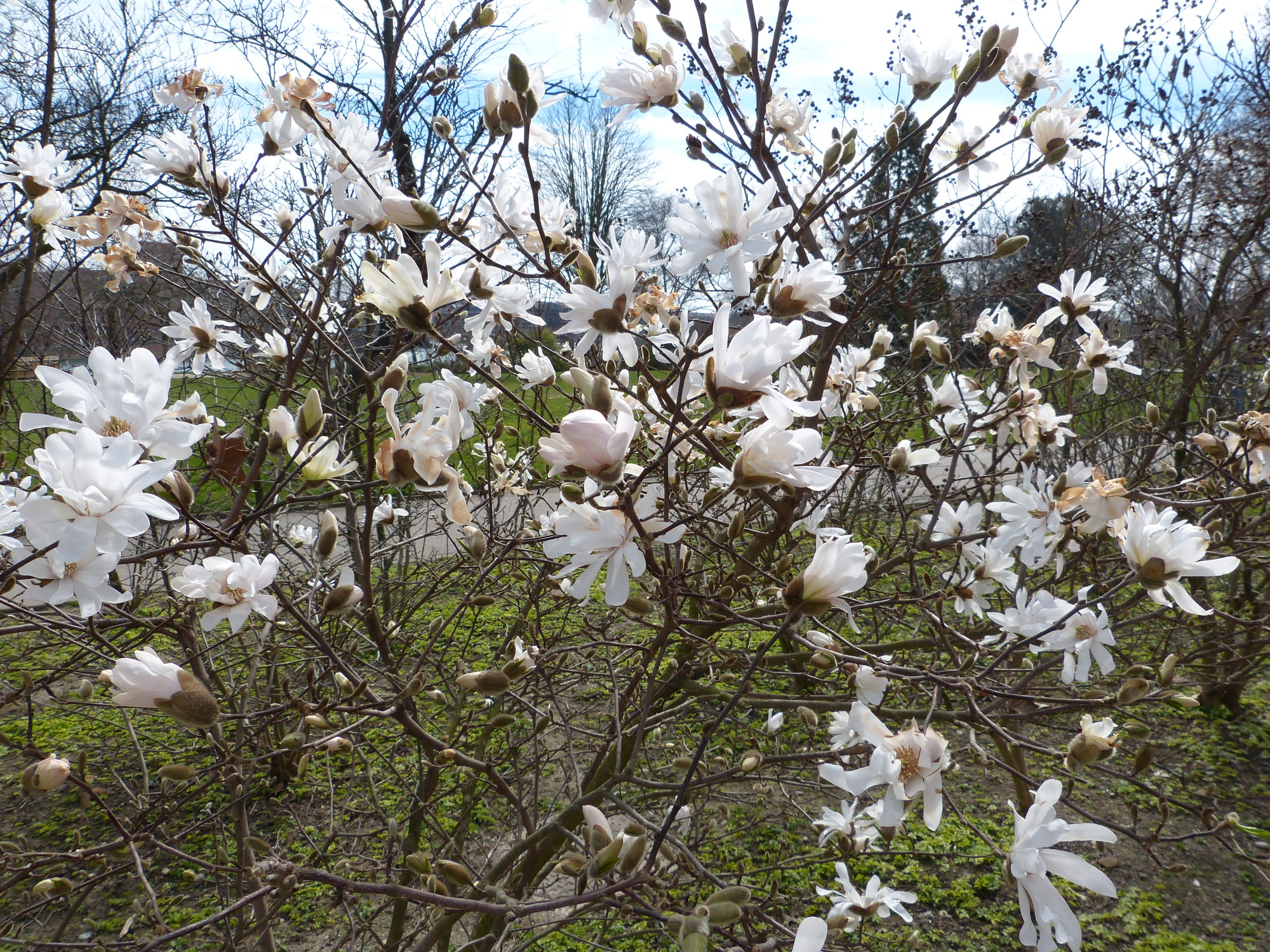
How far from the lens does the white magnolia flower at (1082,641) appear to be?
1.35 meters

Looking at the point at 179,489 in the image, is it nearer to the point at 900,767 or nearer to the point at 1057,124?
the point at 900,767

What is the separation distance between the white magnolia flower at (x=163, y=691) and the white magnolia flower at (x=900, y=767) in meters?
0.82

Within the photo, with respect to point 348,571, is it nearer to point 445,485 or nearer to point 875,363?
point 445,485

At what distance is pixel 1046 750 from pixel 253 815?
3000 mm

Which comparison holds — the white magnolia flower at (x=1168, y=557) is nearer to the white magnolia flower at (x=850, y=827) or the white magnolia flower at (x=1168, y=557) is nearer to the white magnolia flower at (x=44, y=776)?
the white magnolia flower at (x=850, y=827)

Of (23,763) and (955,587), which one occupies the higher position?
(955,587)

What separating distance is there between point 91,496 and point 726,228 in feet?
2.81

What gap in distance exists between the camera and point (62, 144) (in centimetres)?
700

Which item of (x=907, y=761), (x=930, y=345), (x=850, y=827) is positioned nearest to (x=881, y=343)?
(x=930, y=345)

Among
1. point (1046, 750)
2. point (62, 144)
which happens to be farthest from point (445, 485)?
point (62, 144)

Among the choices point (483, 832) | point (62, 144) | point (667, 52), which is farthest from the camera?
point (62, 144)

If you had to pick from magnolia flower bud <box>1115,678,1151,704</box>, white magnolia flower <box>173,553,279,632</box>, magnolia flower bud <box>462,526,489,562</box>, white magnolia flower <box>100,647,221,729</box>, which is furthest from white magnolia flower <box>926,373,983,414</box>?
white magnolia flower <box>100,647,221,729</box>

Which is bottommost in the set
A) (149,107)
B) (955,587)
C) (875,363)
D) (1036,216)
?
(955,587)

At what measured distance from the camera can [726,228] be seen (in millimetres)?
1075
